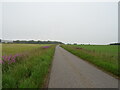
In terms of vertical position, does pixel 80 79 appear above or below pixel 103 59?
below

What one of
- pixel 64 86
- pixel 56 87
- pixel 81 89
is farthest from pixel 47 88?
pixel 81 89

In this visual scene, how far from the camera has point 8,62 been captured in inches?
247

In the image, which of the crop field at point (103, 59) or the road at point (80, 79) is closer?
the road at point (80, 79)

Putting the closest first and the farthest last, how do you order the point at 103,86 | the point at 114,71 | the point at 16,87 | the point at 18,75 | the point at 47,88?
the point at 16,87, the point at 47,88, the point at 103,86, the point at 18,75, the point at 114,71

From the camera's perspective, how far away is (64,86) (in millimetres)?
3748

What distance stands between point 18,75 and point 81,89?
3.17m

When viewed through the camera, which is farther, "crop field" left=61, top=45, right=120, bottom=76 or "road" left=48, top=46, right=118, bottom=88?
"crop field" left=61, top=45, right=120, bottom=76

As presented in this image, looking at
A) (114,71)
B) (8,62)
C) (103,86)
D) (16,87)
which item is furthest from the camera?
(8,62)

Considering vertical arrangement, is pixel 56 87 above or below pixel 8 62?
below

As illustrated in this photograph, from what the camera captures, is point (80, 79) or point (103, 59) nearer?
point (80, 79)

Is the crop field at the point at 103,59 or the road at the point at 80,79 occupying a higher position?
the crop field at the point at 103,59

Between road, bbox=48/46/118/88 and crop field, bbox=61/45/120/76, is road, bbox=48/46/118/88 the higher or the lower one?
the lower one

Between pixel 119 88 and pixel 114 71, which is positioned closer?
pixel 119 88

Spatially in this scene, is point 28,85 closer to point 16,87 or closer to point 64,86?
point 16,87
